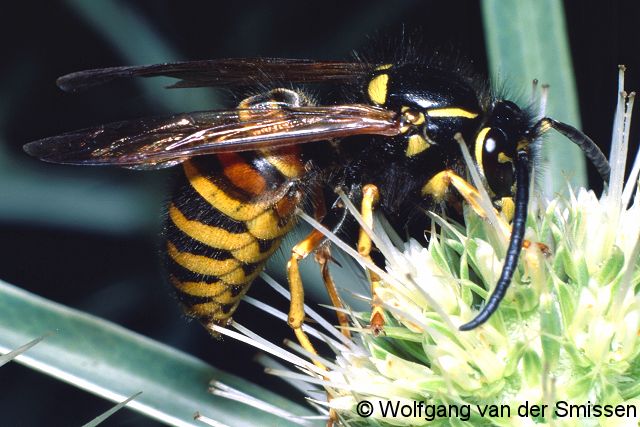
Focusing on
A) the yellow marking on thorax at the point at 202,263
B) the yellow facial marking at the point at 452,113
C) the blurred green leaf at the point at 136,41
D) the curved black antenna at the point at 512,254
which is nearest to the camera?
the curved black antenna at the point at 512,254

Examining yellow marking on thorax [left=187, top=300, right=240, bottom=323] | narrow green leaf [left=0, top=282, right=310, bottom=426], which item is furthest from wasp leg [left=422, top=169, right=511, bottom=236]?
narrow green leaf [left=0, top=282, right=310, bottom=426]

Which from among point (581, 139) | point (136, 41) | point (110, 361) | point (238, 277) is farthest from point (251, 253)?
point (136, 41)

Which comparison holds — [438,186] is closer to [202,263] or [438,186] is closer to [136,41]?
[202,263]

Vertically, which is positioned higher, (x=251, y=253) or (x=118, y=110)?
(x=118, y=110)

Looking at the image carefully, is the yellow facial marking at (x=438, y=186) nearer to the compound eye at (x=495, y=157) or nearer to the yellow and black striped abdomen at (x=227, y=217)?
the compound eye at (x=495, y=157)

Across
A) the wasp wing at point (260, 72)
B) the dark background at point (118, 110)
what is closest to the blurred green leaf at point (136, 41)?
the dark background at point (118, 110)

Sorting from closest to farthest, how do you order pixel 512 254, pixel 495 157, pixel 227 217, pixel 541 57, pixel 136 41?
pixel 512 254 → pixel 495 157 → pixel 227 217 → pixel 541 57 → pixel 136 41

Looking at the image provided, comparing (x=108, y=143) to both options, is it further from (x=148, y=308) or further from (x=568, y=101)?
(x=148, y=308)
